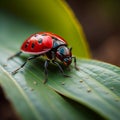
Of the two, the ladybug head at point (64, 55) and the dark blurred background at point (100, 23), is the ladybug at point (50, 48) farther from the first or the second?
the dark blurred background at point (100, 23)

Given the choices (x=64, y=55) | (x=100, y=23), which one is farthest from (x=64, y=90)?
(x=100, y=23)

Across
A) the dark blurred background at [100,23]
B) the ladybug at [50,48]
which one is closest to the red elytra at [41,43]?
the ladybug at [50,48]

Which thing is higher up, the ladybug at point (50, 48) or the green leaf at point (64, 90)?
the ladybug at point (50, 48)

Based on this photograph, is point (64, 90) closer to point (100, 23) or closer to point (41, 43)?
point (41, 43)

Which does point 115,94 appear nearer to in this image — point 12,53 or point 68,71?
point 68,71

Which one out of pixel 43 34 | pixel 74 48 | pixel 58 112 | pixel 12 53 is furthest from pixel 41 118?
pixel 74 48

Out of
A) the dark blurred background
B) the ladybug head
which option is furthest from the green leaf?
the dark blurred background
